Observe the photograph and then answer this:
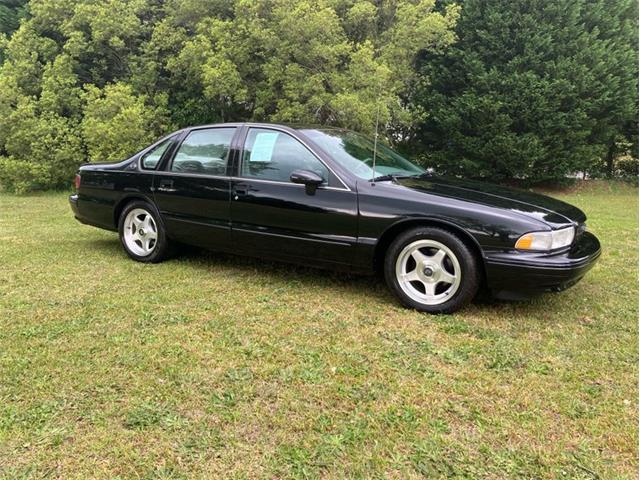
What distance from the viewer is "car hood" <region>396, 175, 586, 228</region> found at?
11.6 feet

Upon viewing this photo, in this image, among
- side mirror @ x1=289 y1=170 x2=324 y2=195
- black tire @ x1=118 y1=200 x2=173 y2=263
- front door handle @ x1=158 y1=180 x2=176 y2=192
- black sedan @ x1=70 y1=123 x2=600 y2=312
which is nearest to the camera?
black sedan @ x1=70 y1=123 x2=600 y2=312

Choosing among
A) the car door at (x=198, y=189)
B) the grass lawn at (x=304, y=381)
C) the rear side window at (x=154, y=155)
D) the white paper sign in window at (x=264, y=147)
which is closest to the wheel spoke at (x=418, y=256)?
the grass lawn at (x=304, y=381)

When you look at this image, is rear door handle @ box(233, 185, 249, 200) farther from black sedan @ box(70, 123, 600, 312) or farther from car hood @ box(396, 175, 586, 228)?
car hood @ box(396, 175, 586, 228)

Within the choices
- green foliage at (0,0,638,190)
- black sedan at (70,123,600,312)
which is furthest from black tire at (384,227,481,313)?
green foliage at (0,0,638,190)

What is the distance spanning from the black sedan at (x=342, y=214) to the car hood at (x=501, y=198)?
0.02m

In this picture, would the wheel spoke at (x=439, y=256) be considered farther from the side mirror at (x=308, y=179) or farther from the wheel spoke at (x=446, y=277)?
the side mirror at (x=308, y=179)

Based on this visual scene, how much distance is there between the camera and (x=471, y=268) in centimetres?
346

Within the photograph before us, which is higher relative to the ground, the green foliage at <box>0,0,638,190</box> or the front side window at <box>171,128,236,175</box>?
the green foliage at <box>0,0,638,190</box>

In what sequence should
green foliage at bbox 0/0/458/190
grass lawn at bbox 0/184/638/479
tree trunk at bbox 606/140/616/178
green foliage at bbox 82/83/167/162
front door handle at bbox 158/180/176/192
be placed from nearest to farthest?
grass lawn at bbox 0/184/638/479
front door handle at bbox 158/180/176/192
green foliage at bbox 0/0/458/190
green foliage at bbox 82/83/167/162
tree trunk at bbox 606/140/616/178

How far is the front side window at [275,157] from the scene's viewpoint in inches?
161

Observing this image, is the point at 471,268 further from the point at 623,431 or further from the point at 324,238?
the point at 623,431

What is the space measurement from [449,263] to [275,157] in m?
1.69

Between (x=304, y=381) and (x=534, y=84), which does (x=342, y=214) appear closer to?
(x=304, y=381)

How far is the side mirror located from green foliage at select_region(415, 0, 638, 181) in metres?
8.98
